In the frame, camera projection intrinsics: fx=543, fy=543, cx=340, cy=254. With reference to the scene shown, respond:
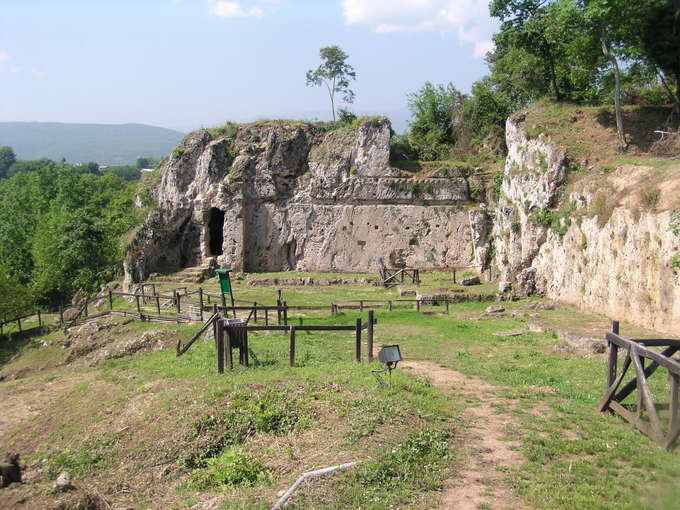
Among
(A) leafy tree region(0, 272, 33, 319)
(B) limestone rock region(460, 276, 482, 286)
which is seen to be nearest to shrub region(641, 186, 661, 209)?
(B) limestone rock region(460, 276, 482, 286)

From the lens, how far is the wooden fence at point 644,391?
300 inches

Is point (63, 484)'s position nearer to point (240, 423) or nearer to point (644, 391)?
point (240, 423)

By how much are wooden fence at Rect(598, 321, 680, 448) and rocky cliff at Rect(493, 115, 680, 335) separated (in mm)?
7147

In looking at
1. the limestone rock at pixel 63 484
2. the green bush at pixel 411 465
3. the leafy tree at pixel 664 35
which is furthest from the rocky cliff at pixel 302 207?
the limestone rock at pixel 63 484

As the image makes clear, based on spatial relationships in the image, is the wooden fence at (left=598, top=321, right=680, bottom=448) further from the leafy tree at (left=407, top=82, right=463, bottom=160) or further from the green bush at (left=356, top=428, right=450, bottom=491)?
the leafy tree at (left=407, top=82, right=463, bottom=160)

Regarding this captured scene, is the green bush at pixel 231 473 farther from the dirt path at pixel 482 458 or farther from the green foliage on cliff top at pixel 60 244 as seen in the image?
the green foliage on cliff top at pixel 60 244

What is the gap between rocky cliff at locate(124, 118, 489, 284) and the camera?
34.8 metres

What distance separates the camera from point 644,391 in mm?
8172

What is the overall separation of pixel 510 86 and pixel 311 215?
1786 centimetres

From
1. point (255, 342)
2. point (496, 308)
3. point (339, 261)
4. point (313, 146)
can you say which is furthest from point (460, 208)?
point (255, 342)

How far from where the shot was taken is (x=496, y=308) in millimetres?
22609

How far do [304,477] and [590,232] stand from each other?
17537 millimetres

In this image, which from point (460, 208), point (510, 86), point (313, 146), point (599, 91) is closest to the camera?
point (599, 91)

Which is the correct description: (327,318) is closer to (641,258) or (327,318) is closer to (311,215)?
(641,258)
